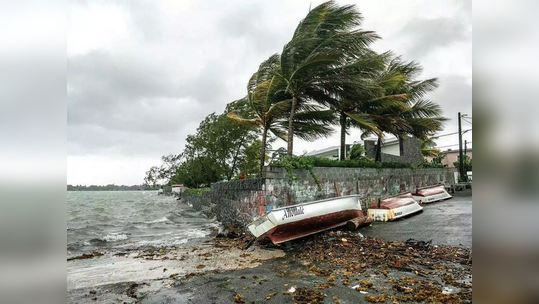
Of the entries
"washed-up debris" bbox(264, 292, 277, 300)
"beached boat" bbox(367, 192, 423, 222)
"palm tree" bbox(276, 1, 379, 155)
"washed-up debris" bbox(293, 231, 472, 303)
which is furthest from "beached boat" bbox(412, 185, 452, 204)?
"washed-up debris" bbox(264, 292, 277, 300)

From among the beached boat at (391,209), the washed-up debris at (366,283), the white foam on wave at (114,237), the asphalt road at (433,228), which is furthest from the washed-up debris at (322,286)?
the white foam on wave at (114,237)

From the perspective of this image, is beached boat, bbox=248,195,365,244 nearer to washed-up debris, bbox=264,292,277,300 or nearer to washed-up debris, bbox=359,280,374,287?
washed-up debris, bbox=264,292,277,300

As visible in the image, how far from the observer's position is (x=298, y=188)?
10.0 meters

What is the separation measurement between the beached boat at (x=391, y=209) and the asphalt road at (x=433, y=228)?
0.69 ft

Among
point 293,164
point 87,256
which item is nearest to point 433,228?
point 293,164

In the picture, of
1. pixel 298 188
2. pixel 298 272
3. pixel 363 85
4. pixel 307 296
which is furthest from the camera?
pixel 363 85

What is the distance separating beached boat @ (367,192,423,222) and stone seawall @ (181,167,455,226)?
4.49 feet

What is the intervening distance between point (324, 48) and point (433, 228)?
6.59m

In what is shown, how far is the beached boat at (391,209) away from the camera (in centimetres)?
1013

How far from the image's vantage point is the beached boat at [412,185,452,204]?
13.6 metres

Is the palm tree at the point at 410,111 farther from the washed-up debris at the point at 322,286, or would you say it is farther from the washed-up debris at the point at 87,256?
the washed-up debris at the point at 87,256

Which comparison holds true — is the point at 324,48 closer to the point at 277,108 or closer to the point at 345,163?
the point at 277,108
